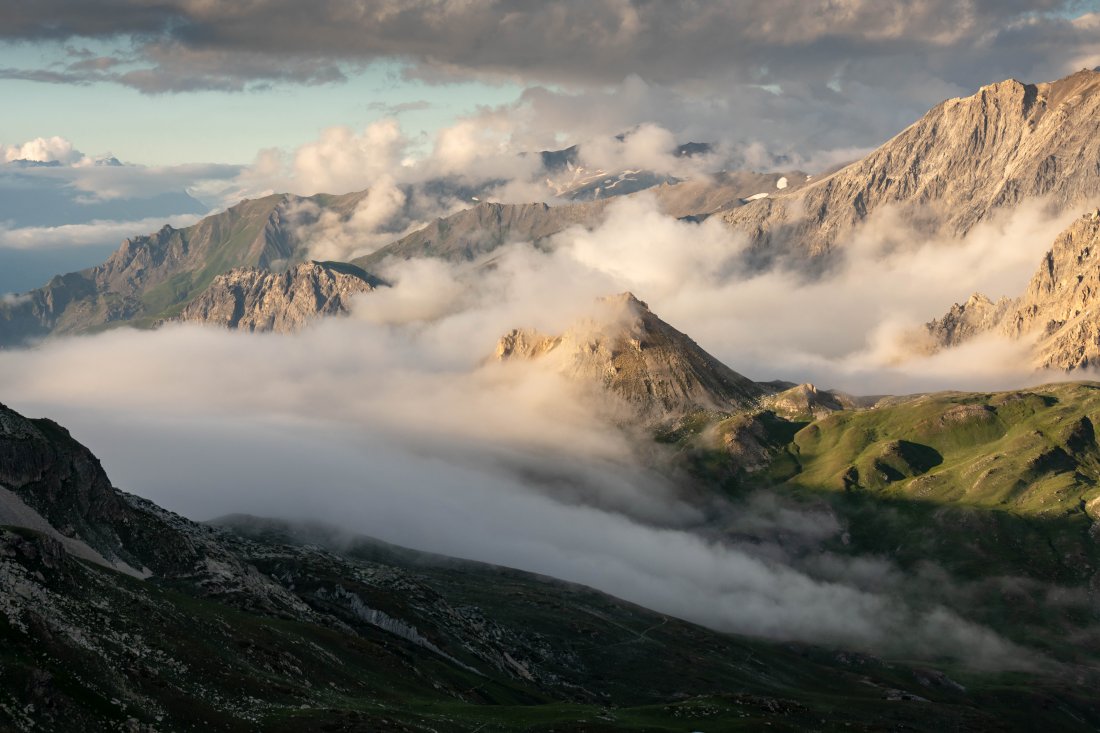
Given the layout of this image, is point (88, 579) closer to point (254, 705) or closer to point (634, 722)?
point (254, 705)

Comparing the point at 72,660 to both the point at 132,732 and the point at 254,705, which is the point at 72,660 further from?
the point at 254,705

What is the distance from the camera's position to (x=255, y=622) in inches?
7549

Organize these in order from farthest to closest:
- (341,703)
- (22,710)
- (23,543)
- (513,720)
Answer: (513,720), (341,703), (23,543), (22,710)

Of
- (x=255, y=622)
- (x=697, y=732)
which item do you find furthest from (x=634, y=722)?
(x=255, y=622)

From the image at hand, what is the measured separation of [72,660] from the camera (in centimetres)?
11788

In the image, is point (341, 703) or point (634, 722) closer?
point (341, 703)

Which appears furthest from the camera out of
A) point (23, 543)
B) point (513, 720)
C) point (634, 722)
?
point (634, 722)

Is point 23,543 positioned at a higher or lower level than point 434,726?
higher

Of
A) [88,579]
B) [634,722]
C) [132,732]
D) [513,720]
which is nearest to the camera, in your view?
[132,732]

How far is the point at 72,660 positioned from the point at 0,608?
963cm

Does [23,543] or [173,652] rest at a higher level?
[23,543]

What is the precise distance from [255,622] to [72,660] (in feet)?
246

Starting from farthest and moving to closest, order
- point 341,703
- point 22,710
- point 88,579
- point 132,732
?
1. point 341,703
2. point 88,579
3. point 132,732
4. point 22,710

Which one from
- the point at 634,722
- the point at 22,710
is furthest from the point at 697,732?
the point at 22,710
